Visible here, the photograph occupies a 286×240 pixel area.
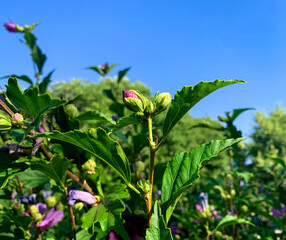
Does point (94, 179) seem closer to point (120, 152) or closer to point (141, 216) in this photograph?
point (141, 216)

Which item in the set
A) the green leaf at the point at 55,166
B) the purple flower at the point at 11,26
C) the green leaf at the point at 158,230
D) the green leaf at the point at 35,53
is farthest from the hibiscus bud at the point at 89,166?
the purple flower at the point at 11,26

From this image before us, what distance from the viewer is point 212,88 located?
2.03 feet

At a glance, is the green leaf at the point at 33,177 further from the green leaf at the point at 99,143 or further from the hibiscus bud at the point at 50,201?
the green leaf at the point at 99,143

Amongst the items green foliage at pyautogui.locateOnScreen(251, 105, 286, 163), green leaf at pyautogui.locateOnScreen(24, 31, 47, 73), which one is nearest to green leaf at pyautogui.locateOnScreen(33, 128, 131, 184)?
green leaf at pyautogui.locateOnScreen(24, 31, 47, 73)

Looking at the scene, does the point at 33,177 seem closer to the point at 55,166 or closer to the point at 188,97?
the point at 55,166

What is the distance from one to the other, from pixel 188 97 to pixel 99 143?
23 centimetres

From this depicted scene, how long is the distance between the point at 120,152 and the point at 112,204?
6.6 inches

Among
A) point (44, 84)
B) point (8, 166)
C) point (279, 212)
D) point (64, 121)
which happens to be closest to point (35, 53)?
point (44, 84)

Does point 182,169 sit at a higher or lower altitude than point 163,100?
A: lower

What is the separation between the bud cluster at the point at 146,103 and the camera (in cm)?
70

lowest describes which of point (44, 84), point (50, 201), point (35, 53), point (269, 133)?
point (50, 201)

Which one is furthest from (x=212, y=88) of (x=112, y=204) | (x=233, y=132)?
(x=233, y=132)

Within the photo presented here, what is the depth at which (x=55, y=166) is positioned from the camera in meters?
0.74

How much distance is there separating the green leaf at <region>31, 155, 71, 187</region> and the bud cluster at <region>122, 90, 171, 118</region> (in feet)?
0.74
